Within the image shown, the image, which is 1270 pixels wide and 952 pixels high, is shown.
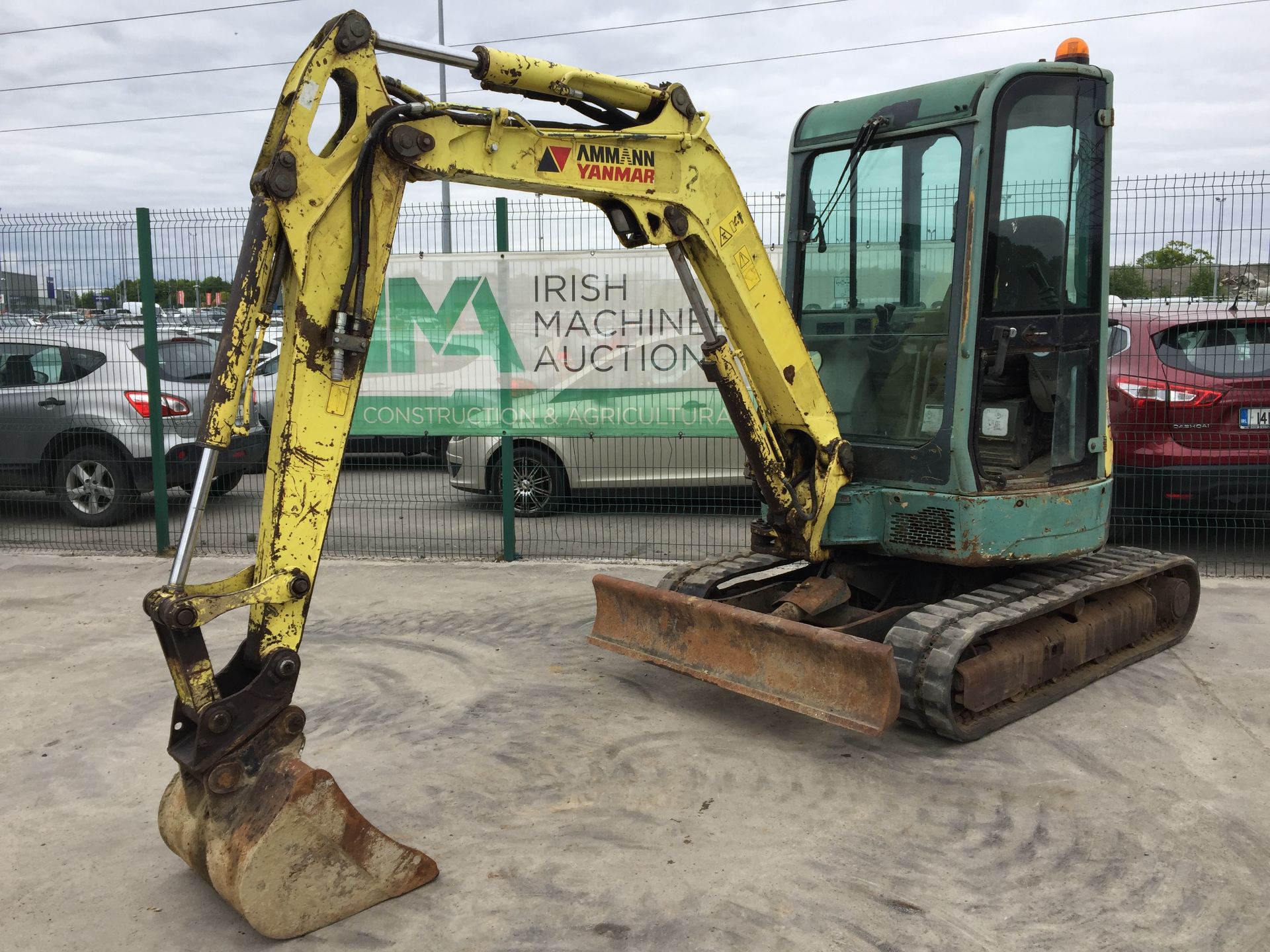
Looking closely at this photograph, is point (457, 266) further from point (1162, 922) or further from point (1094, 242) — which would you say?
point (1162, 922)

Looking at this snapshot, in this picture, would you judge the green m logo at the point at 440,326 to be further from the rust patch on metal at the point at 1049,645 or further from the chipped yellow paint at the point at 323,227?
the rust patch on metal at the point at 1049,645

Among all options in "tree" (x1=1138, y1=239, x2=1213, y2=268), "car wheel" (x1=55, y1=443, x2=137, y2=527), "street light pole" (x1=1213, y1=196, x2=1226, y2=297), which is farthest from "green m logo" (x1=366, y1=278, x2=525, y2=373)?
"street light pole" (x1=1213, y1=196, x2=1226, y2=297)

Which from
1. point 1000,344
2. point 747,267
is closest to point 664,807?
point 747,267

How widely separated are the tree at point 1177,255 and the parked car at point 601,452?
335 cm

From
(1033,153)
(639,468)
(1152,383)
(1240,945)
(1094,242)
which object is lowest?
(1240,945)

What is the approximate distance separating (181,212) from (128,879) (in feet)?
20.8

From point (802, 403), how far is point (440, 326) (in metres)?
4.09

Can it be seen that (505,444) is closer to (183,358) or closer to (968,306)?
(183,358)

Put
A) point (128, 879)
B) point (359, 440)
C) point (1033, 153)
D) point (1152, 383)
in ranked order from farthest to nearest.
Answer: point (359, 440) < point (1152, 383) < point (1033, 153) < point (128, 879)

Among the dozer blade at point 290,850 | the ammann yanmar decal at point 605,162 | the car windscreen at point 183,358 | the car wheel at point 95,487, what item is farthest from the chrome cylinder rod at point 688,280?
the car wheel at point 95,487

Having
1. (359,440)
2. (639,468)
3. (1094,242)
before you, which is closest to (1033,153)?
(1094,242)

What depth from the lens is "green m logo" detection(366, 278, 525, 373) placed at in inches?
329

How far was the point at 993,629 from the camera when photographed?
16.0 ft

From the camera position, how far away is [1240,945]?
3.31 meters
